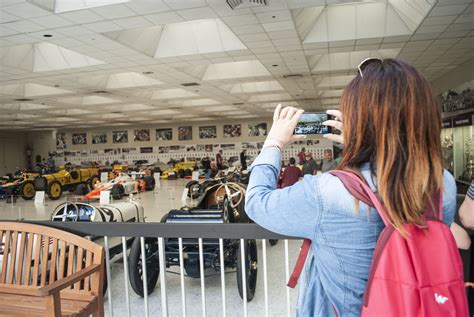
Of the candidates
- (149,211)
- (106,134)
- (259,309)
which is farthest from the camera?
(106,134)

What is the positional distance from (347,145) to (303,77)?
40.7ft

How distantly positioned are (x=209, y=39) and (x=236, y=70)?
12.5 feet

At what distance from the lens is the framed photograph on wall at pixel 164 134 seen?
105 ft

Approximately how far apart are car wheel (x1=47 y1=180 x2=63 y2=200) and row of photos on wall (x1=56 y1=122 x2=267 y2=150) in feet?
55.5

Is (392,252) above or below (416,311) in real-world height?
above

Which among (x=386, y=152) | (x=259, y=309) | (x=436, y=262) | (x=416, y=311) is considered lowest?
(x=259, y=309)

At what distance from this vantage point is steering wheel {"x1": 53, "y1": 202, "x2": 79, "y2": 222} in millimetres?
5184

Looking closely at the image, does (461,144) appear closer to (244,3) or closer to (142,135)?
(244,3)

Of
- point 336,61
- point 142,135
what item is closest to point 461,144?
point 336,61

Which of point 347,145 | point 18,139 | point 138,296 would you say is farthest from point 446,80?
point 18,139

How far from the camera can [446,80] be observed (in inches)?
490

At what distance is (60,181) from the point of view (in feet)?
51.4

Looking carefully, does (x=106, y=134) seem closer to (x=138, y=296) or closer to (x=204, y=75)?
(x=204, y=75)

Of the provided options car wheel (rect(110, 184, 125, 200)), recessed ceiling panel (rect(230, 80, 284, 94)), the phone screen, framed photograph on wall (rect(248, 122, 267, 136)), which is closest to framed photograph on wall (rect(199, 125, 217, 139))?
framed photograph on wall (rect(248, 122, 267, 136))
